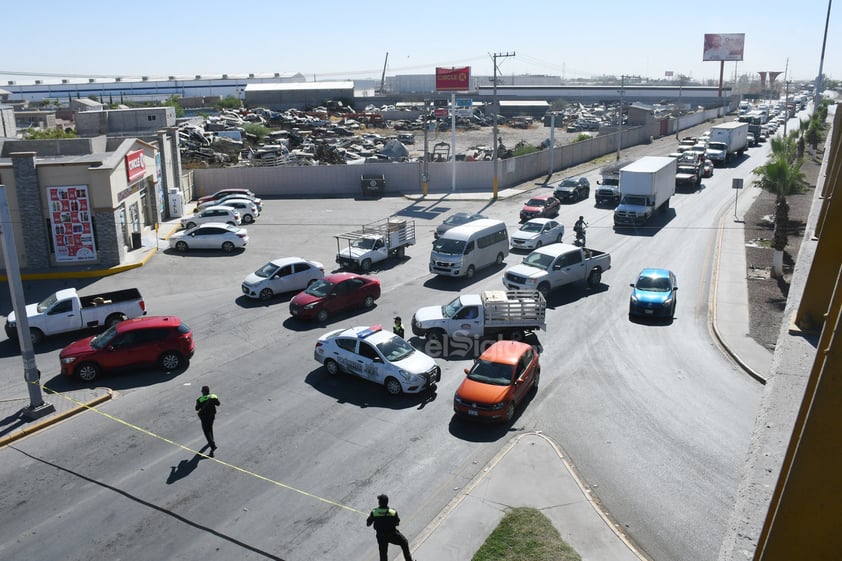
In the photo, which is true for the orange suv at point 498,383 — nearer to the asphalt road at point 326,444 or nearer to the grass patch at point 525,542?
the asphalt road at point 326,444

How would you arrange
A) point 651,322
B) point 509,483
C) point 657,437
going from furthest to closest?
point 651,322
point 657,437
point 509,483

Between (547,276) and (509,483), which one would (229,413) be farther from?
(547,276)

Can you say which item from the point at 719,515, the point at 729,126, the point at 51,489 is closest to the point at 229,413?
the point at 51,489

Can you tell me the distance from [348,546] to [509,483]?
344 centimetres

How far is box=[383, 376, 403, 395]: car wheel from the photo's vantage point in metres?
17.7

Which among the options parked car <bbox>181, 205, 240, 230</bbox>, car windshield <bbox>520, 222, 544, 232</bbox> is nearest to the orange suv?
car windshield <bbox>520, 222, 544, 232</bbox>

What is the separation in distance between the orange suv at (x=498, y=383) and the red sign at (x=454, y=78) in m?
35.2

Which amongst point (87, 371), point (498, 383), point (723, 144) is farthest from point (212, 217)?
point (723, 144)

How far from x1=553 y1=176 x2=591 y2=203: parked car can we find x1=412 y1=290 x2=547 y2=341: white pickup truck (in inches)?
1042

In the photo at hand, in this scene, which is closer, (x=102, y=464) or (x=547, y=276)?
(x=102, y=464)

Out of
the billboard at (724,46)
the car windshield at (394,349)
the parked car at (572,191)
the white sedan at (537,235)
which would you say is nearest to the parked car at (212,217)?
the white sedan at (537,235)

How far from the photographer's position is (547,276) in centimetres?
Result: 2559

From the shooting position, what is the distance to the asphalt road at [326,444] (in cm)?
1203

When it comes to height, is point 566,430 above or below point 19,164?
below
